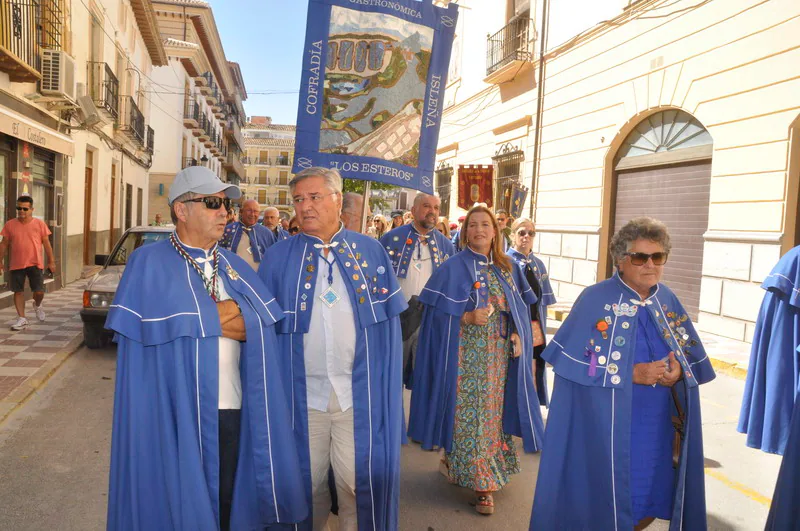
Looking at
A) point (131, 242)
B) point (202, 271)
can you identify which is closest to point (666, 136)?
point (131, 242)

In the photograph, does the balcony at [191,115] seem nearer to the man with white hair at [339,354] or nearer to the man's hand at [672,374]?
the man with white hair at [339,354]

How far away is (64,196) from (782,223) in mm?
13760

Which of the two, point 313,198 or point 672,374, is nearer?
point 672,374

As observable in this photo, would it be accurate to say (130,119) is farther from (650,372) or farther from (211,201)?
(650,372)

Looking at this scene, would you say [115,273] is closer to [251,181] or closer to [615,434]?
[615,434]

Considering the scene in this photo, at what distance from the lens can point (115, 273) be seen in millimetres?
8781

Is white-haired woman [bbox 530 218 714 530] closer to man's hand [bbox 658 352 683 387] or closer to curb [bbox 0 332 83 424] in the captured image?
man's hand [bbox 658 352 683 387]

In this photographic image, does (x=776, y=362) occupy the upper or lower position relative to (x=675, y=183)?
lower

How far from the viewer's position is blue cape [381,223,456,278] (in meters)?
5.79

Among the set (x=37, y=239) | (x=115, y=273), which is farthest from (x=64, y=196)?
(x=115, y=273)

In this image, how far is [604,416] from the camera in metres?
3.18

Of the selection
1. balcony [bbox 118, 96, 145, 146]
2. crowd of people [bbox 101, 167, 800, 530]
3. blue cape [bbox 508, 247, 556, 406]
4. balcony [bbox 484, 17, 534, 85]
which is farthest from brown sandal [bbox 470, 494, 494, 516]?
balcony [bbox 118, 96, 145, 146]

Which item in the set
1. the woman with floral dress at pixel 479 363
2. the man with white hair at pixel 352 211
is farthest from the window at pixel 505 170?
the woman with floral dress at pixel 479 363

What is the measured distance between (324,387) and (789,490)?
6.82ft
